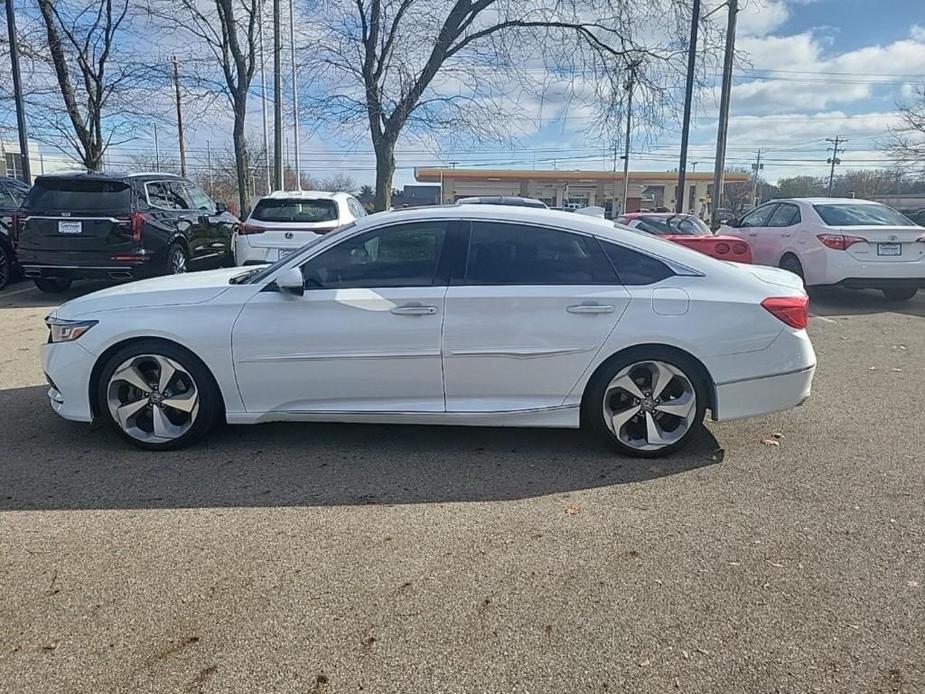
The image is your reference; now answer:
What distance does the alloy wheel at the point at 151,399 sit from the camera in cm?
412

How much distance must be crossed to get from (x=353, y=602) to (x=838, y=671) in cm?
172

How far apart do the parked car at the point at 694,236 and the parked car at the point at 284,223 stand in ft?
13.6

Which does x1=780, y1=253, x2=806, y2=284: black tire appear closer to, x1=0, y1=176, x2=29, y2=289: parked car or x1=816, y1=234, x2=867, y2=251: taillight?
x1=816, y1=234, x2=867, y2=251: taillight

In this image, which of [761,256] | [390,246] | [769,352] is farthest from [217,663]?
[761,256]

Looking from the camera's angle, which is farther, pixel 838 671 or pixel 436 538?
pixel 436 538

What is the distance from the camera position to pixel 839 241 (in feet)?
30.7

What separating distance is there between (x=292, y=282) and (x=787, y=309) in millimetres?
2877

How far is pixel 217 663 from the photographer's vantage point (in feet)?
7.72

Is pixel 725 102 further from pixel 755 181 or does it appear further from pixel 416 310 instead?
pixel 755 181

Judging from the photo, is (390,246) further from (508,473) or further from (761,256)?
(761,256)

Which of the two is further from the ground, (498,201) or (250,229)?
(498,201)

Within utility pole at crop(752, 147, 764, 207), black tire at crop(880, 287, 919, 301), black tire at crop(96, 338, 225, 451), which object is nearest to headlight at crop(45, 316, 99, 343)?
black tire at crop(96, 338, 225, 451)

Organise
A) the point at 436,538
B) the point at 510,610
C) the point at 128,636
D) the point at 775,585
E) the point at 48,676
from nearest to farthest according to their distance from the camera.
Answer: the point at 48,676 < the point at 128,636 < the point at 510,610 < the point at 775,585 < the point at 436,538

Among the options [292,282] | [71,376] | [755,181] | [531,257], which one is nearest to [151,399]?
[71,376]
